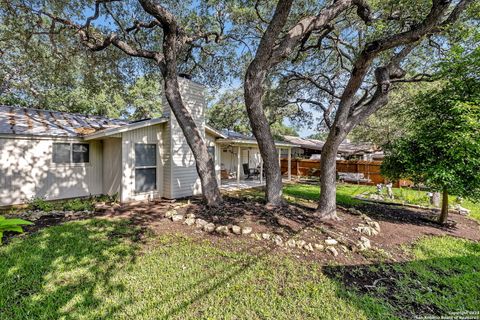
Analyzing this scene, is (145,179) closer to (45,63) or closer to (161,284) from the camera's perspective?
(161,284)

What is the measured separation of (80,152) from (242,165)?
960cm

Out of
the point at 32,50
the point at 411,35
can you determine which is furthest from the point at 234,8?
the point at 32,50

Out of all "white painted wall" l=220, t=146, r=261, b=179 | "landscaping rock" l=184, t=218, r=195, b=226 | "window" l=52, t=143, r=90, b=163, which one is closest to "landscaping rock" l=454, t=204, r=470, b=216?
"landscaping rock" l=184, t=218, r=195, b=226

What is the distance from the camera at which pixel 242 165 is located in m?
15.8

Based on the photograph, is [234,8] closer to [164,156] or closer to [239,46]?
[239,46]

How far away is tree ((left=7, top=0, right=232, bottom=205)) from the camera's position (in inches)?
246

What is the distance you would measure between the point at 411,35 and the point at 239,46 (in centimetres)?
647

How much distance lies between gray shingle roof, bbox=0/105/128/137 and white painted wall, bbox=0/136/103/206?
26cm

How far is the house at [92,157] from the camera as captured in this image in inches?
275

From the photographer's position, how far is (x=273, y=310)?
280 cm

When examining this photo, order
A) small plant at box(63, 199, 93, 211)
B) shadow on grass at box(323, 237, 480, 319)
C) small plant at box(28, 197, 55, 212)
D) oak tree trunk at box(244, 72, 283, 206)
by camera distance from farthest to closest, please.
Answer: small plant at box(63, 199, 93, 211), small plant at box(28, 197, 55, 212), oak tree trunk at box(244, 72, 283, 206), shadow on grass at box(323, 237, 480, 319)

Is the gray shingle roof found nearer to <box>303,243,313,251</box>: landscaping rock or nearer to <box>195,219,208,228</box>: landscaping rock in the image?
<box>195,219,208,228</box>: landscaping rock

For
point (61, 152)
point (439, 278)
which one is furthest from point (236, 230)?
point (61, 152)

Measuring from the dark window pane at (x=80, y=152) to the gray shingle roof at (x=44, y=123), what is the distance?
461 millimetres
